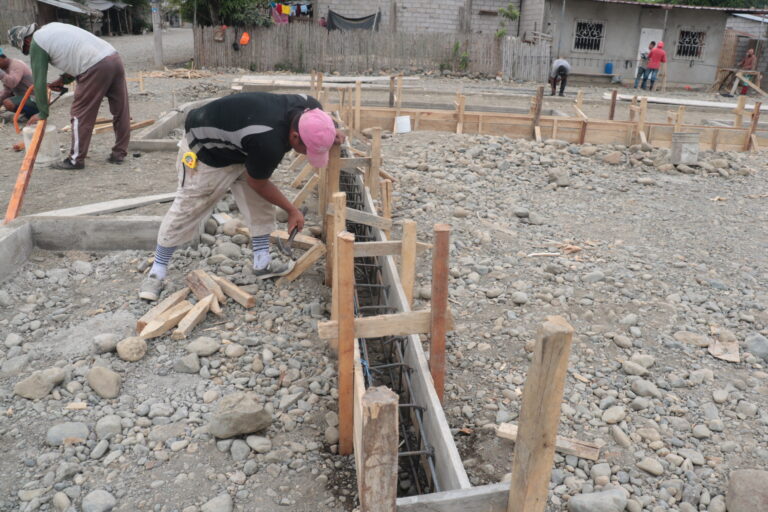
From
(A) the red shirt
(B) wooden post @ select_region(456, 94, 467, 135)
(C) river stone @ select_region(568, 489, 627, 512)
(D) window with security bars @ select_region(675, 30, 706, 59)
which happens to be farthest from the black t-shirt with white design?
(D) window with security bars @ select_region(675, 30, 706, 59)

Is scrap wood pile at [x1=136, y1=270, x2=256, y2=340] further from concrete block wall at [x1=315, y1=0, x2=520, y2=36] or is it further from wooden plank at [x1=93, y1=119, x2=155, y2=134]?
concrete block wall at [x1=315, y1=0, x2=520, y2=36]

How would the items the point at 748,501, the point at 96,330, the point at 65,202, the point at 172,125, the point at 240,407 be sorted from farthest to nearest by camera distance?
the point at 172,125, the point at 65,202, the point at 96,330, the point at 240,407, the point at 748,501

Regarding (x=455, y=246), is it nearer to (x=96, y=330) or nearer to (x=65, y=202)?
(x=96, y=330)

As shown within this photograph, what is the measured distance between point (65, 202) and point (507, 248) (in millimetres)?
4084

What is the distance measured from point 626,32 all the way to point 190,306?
70.5 ft

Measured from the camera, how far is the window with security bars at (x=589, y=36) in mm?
20531

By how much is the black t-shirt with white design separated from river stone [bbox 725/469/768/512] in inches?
112

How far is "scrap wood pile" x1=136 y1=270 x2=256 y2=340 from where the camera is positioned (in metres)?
3.43

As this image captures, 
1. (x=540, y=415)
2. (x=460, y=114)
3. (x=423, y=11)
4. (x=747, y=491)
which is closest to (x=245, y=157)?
(x=540, y=415)

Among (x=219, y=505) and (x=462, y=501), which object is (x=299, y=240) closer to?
(x=219, y=505)

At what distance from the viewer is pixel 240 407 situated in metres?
2.75

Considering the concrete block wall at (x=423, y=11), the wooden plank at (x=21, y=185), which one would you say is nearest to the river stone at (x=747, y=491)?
the wooden plank at (x=21, y=185)

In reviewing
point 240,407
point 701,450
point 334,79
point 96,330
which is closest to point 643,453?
point 701,450

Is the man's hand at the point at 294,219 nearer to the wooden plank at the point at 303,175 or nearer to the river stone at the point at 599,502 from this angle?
the wooden plank at the point at 303,175
